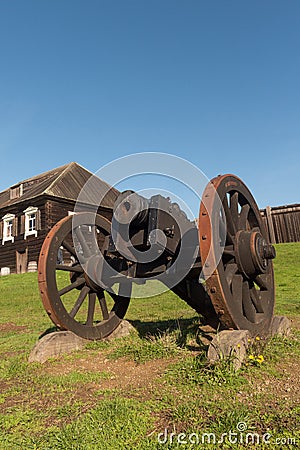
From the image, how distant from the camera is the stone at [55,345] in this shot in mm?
4551

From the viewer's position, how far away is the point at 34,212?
23000 millimetres

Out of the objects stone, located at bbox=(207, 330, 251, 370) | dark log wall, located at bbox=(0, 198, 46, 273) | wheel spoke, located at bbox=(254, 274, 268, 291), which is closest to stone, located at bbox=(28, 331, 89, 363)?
stone, located at bbox=(207, 330, 251, 370)

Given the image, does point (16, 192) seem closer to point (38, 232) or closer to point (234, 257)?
point (38, 232)

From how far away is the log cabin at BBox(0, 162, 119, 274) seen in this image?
882 inches

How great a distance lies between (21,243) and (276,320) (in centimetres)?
2081

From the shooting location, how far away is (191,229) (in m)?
4.73

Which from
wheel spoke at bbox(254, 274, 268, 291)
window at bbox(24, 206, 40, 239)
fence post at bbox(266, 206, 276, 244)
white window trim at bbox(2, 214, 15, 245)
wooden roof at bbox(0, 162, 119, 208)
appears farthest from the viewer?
white window trim at bbox(2, 214, 15, 245)

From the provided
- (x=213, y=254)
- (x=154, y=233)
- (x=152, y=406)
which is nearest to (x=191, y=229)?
(x=154, y=233)

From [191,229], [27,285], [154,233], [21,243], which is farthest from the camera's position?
[21,243]

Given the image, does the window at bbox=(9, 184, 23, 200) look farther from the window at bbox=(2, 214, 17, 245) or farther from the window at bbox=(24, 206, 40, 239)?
the window at bbox=(24, 206, 40, 239)

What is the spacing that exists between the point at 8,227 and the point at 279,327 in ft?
75.8

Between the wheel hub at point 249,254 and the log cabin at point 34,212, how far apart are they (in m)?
17.6

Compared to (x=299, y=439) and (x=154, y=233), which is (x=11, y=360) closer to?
(x=154, y=233)

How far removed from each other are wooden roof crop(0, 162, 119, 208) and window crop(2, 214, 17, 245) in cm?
81
